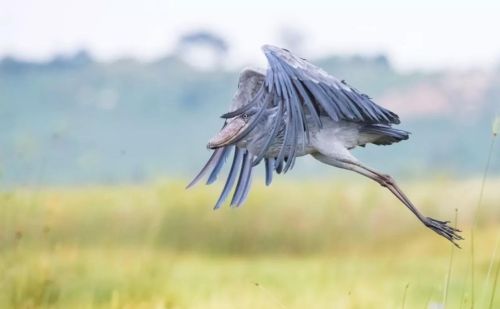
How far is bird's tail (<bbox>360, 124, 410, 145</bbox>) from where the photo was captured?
3781mm

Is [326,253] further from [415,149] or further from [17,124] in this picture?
[17,124]

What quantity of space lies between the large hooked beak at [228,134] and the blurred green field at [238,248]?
218cm

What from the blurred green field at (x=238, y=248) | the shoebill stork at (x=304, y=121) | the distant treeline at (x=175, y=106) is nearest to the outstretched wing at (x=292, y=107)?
the shoebill stork at (x=304, y=121)

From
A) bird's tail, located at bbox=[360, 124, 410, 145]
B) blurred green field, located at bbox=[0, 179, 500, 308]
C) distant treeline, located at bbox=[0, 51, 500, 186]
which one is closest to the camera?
bird's tail, located at bbox=[360, 124, 410, 145]

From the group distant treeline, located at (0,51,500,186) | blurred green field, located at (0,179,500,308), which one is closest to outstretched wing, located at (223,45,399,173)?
blurred green field, located at (0,179,500,308)

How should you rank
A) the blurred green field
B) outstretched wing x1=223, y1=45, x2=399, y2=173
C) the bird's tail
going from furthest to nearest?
the blurred green field, the bird's tail, outstretched wing x1=223, y1=45, x2=399, y2=173

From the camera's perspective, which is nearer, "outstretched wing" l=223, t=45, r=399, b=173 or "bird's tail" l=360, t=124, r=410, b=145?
"outstretched wing" l=223, t=45, r=399, b=173

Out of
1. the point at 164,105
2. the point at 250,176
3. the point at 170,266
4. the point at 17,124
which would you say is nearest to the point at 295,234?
the point at 170,266

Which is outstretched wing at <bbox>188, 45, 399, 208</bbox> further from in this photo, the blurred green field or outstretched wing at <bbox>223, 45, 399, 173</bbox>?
the blurred green field

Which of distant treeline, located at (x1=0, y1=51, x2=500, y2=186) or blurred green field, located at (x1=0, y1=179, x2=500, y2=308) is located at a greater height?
distant treeline, located at (x1=0, y1=51, x2=500, y2=186)

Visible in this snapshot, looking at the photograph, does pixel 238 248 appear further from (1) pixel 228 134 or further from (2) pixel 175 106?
(2) pixel 175 106

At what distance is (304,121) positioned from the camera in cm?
364

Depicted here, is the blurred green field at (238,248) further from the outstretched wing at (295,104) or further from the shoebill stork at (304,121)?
the outstretched wing at (295,104)

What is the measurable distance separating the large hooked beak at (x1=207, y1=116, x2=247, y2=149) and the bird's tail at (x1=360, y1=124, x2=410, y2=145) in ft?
1.38
